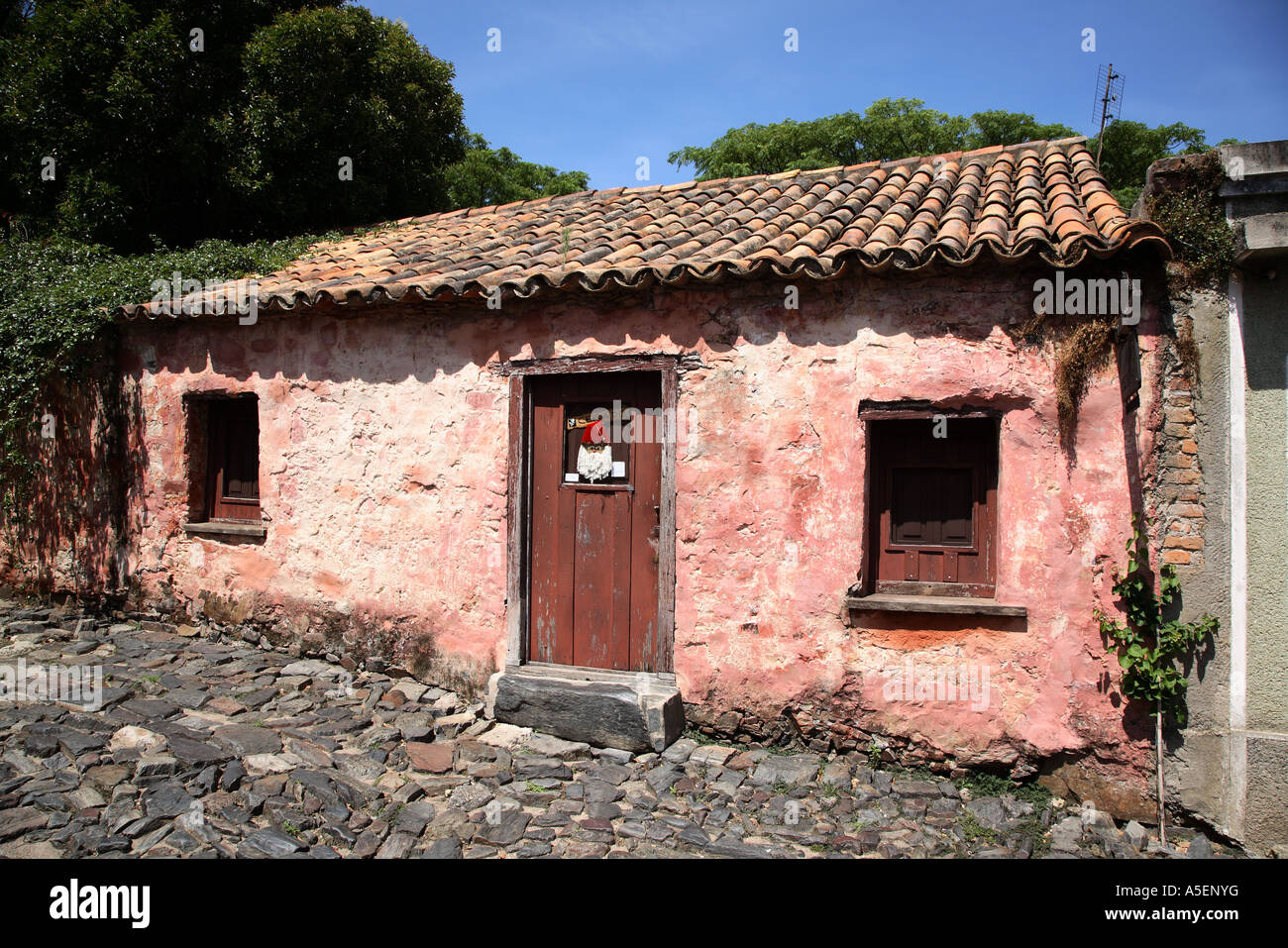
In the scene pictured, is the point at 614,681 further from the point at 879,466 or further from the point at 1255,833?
the point at 1255,833

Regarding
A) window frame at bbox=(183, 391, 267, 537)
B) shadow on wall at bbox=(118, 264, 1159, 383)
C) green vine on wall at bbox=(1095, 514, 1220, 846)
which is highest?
shadow on wall at bbox=(118, 264, 1159, 383)

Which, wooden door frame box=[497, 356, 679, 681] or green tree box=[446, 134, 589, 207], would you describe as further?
green tree box=[446, 134, 589, 207]

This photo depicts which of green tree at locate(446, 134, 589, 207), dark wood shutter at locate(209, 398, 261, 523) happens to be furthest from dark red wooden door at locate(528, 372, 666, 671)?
green tree at locate(446, 134, 589, 207)

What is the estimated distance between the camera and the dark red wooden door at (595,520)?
5418 mm

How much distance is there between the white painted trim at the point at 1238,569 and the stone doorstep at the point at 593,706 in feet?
10.1

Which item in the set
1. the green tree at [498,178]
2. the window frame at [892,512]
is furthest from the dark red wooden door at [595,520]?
the green tree at [498,178]

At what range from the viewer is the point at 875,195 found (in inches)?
251

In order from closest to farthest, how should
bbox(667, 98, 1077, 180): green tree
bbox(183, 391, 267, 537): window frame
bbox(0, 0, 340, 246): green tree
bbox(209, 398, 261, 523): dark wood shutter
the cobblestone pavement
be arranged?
1. the cobblestone pavement
2. bbox(183, 391, 267, 537): window frame
3. bbox(209, 398, 261, 523): dark wood shutter
4. bbox(0, 0, 340, 246): green tree
5. bbox(667, 98, 1077, 180): green tree

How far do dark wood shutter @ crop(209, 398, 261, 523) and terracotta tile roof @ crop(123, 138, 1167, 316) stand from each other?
109 centimetres

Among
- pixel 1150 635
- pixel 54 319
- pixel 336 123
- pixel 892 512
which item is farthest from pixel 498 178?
pixel 1150 635

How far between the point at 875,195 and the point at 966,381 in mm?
2440

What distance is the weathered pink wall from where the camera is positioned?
4.52 meters

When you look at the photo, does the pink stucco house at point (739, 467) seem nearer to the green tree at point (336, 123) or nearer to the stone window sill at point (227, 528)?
the stone window sill at point (227, 528)

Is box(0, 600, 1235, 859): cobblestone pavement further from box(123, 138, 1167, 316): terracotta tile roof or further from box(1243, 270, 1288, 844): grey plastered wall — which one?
box(123, 138, 1167, 316): terracotta tile roof
